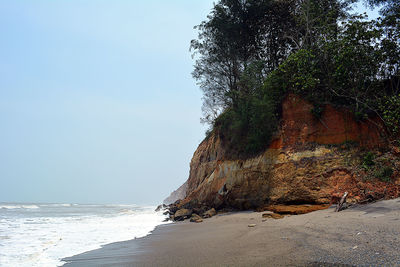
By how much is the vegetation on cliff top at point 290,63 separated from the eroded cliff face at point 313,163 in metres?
0.67

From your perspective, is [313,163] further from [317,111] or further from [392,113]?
[392,113]

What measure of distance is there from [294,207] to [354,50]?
27.9 ft

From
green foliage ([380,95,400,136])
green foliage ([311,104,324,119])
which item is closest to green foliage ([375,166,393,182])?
green foliage ([380,95,400,136])

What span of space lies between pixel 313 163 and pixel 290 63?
19.2ft

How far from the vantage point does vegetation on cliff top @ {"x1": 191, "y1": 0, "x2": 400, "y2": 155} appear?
14023 mm

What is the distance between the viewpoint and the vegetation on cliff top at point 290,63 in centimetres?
1402

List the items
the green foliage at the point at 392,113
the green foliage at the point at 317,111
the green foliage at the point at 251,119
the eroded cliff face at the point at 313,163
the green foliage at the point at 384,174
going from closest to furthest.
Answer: the green foliage at the point at 384,174, the green foliage at the point at 392,113, the eroded cliff face at the point at 313,163, the green foliage at the point at 317,111, the green foliage at the point at 251,119

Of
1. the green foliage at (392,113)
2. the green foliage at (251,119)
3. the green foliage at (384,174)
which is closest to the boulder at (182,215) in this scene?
the green foliage at (251,119)

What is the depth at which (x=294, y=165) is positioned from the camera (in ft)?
48.0

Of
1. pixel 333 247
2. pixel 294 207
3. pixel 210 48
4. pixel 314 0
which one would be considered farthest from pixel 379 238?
pixel 210 48

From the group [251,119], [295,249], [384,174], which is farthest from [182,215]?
[295,249]

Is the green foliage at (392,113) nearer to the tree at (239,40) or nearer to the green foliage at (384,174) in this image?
the green foliage at (384,174)

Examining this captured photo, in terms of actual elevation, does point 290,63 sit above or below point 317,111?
above

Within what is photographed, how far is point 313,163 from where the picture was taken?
46.2 ft
